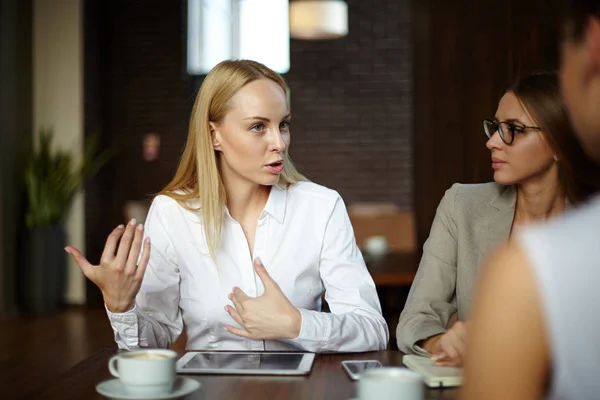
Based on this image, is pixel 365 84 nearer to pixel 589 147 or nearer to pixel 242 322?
pixel 242 322

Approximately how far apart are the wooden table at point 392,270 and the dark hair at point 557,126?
122 centimetres

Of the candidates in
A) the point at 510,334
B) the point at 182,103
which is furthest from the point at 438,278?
the point at 182,103

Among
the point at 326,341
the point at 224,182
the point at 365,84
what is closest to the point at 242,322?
the point at 326,341

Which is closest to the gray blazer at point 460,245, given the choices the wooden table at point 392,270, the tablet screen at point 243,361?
the tablet screen at point 243,361

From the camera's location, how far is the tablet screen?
1.43 m

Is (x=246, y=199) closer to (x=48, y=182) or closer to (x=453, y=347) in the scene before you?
(x=453, y=347)

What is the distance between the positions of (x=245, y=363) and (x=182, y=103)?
22.5 ft

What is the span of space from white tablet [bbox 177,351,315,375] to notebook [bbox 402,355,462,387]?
0.19 metres

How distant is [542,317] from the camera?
0.60m

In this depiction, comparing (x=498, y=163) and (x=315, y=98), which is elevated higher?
(x=315, y=98)

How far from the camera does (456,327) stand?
142 centimetres

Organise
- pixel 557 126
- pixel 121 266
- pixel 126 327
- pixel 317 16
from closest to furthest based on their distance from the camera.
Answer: pixel 121 266 → pixel 126 327 → pixel 557 126 → pixel 317 16

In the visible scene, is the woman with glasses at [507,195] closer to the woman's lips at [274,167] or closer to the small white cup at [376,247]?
the woman's lips at [274,167]

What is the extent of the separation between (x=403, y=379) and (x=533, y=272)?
1.56ft
